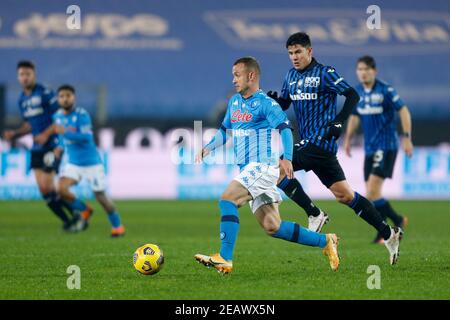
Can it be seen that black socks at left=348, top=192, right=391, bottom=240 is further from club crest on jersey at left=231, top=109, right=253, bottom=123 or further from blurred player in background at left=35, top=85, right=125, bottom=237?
blurred player in background at left=35, top=85, right=125, bottom=237

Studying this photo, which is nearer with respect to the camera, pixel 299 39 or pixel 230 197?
pixel 230 197

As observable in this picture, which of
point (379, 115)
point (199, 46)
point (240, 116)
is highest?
point (199, 46)

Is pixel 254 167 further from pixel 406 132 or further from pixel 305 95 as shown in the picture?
pixel 406 132

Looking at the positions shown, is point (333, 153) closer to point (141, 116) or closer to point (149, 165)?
point (149, 165)

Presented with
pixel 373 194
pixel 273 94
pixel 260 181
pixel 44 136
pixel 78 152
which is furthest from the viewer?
pixel 44 136

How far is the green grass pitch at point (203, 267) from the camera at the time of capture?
24.1 ft

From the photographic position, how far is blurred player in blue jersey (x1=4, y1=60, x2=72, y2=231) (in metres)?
14.5

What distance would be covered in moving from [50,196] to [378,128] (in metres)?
5.28

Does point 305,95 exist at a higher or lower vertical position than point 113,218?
higher

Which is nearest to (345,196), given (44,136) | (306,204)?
(306,204)

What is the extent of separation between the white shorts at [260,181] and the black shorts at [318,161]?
0.93 meters

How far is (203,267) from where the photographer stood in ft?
29.8

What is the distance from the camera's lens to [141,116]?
25.5 meters
